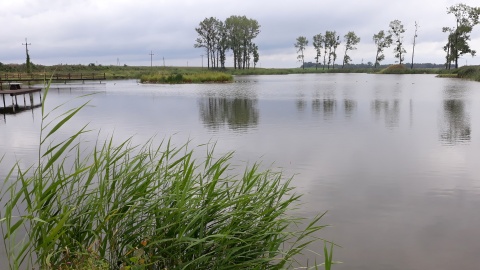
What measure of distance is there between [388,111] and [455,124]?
7043 millimetres

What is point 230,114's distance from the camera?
2862cm

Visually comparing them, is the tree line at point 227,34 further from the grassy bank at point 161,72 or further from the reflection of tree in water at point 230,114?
the reflection of tree in water at point 230,114

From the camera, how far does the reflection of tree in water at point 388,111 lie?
23.6m

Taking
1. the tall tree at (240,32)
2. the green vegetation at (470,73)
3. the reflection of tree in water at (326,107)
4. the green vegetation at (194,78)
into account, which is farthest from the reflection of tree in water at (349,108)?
the tall tree at (240,32)

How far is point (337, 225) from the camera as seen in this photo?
8.61 metres

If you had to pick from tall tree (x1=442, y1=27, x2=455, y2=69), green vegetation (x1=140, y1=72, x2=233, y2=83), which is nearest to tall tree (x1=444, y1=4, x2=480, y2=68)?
tall tree (x1=442, y1=27, x2=455, y2=69)

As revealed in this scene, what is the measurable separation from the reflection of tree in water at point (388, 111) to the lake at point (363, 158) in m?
0.07

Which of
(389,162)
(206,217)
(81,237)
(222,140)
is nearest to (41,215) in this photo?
(81,237)

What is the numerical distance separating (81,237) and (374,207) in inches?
258

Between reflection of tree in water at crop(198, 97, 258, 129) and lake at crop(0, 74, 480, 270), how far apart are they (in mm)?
68

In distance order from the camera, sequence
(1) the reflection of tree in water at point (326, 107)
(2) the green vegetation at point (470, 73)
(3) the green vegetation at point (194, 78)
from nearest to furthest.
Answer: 1. (1) the reflection of tree in water at point (326, 107)
2. (2) the green vegetation at point (470, 73)
3. (3) the green vegetation at point (194, 78)

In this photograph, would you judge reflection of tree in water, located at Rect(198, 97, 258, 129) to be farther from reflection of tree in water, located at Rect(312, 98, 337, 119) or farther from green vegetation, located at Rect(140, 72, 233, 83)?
green vegetation, located at Rect(140, 72, 233, 83)

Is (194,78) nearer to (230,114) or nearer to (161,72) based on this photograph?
(161,72)

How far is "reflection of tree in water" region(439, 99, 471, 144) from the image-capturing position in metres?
18.3
